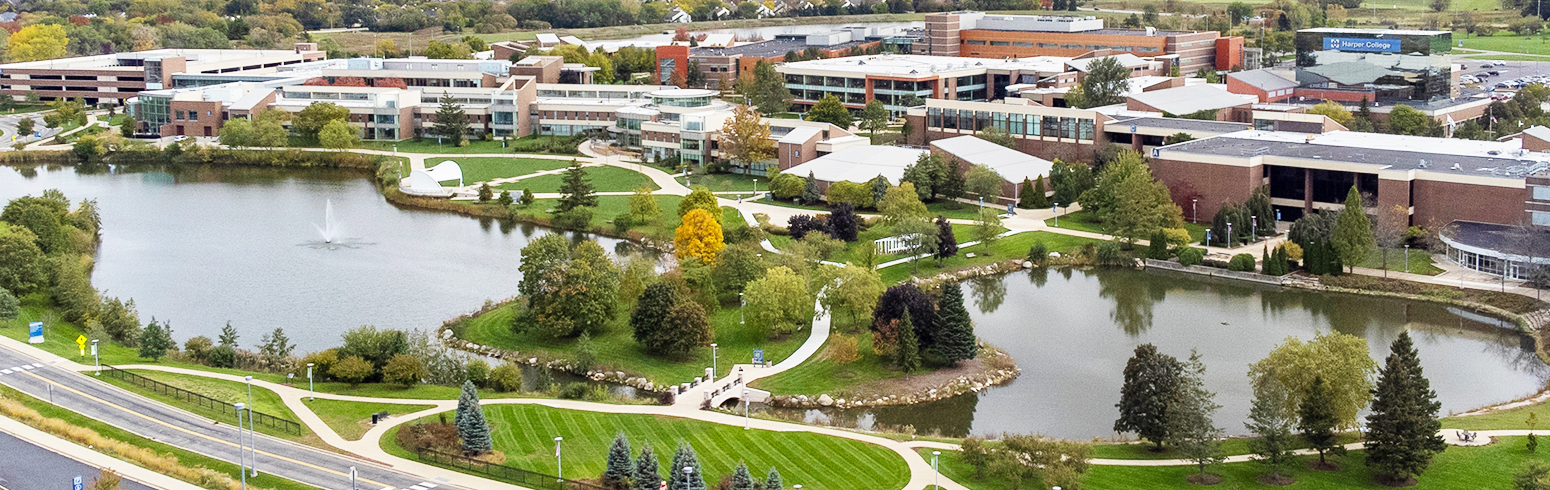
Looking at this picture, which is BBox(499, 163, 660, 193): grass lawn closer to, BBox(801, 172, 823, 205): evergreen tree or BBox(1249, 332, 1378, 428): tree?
BBox(801, 172, 823, 205): evergreen tree

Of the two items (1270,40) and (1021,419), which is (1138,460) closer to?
(1021,419)

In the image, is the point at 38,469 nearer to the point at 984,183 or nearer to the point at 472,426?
the point at 472,426

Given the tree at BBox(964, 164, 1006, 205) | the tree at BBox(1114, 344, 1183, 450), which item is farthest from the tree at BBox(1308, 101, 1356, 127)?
the tree at BBox(1114, 344, 1183, 450)

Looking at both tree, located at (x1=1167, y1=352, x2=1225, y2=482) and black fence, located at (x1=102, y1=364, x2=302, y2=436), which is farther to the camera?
black fence, located at (x1=102, y1=364, x2=302, y2=436)

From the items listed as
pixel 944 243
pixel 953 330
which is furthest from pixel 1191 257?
pixel 953 330

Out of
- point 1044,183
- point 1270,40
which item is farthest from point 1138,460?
point 1270,40

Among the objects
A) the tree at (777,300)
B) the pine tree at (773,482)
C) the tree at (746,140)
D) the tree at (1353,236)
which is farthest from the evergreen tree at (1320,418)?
the tree at (746,140)
